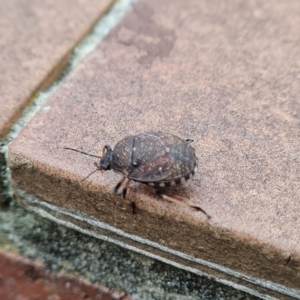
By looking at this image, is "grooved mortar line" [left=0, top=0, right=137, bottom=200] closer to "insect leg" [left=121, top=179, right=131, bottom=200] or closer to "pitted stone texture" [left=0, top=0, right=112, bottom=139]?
"pitted stone texture" [left=0, top=0, right=112, bottom=139]

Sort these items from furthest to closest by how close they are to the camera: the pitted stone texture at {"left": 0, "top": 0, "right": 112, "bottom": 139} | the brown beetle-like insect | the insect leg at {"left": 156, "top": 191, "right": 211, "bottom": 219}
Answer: the pitted stone texture at {"left": 0, "top": 0, "right": 112, "bottom": 139} < the brown beetle-like insect < the insect leg at {"left": 156, "top": 191, "right": 211, "bottom": 219}

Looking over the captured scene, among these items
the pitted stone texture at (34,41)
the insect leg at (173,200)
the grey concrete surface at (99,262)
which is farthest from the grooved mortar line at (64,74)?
the insect leg at (173,200)

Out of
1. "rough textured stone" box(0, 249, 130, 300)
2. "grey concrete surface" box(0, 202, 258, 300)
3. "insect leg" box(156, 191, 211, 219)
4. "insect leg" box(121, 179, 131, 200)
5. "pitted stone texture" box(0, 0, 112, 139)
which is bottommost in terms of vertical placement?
"rough textured stone" box(0, 249, 130, 300)

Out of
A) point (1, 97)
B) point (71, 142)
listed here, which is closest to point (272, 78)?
point (71, 142)

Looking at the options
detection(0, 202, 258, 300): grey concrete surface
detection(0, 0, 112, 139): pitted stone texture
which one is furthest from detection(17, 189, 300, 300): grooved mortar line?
detection(0, 0, 112, 139): pitted stone texture

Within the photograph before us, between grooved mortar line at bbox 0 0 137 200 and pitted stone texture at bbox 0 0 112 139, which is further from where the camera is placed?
pitted stone texture at bbox 0 0 112 139

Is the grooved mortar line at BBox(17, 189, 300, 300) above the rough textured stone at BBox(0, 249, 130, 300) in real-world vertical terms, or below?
above

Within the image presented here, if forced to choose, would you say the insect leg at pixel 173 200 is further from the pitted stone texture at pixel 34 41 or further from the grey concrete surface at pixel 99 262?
the pitted stone texture at pixel 34 41
